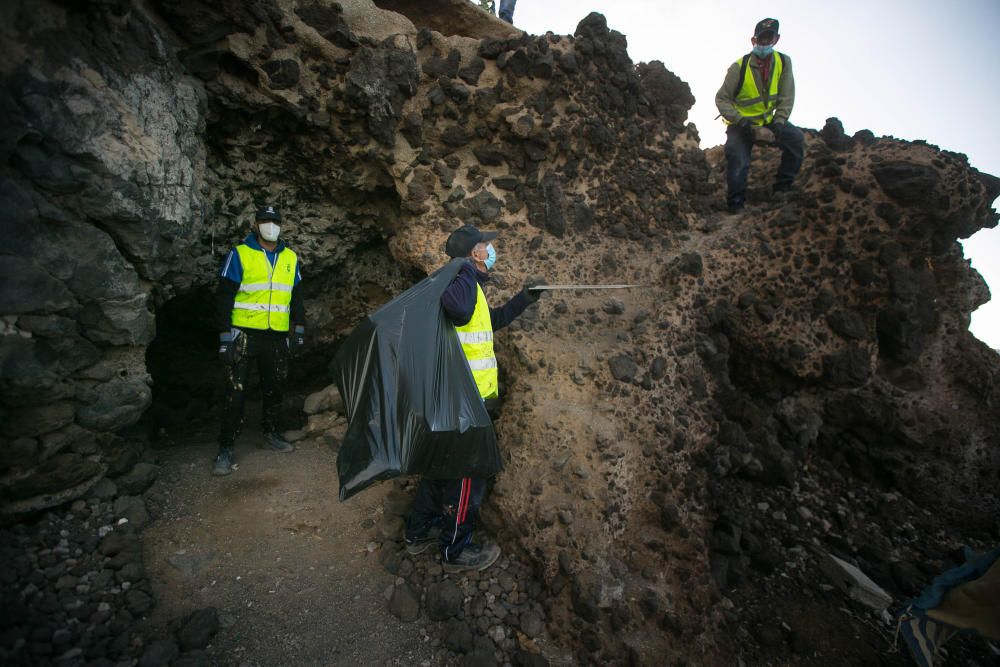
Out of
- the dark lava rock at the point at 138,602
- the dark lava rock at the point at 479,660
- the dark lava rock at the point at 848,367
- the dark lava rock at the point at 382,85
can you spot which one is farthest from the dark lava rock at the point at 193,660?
the dark lava rock at the point at 848,367

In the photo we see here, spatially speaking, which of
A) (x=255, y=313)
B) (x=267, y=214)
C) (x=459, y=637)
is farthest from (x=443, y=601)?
(x=267, y=214)

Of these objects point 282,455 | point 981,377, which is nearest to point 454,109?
point 282,455

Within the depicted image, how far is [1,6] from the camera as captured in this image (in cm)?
212

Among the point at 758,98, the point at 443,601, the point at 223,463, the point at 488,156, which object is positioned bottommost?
the point at 443,601

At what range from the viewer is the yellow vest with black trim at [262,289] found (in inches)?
137

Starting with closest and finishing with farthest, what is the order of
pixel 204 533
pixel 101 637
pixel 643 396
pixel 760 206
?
pixel 101 637
pixel 204 533
pixel 643 396
pixel 760 206

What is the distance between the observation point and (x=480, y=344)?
269cm

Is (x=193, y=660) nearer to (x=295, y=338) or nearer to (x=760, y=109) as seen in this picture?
(x=295, y=338)

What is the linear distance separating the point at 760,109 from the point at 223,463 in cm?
529

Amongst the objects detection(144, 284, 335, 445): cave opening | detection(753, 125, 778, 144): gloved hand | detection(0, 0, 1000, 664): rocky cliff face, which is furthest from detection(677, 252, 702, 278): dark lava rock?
detection(144, 284, 335, 445): cave opening

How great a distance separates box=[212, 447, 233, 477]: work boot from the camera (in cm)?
347

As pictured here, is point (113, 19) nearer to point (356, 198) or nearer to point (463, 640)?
point (356, 198)

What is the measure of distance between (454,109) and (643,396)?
9.13 feet

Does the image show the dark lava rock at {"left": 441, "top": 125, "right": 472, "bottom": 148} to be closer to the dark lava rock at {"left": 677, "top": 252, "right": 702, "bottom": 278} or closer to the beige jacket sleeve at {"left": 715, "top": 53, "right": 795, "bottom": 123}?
the dark lava rock at {"left": 677, "top": 252, "right": 702, "bottom": 278}
